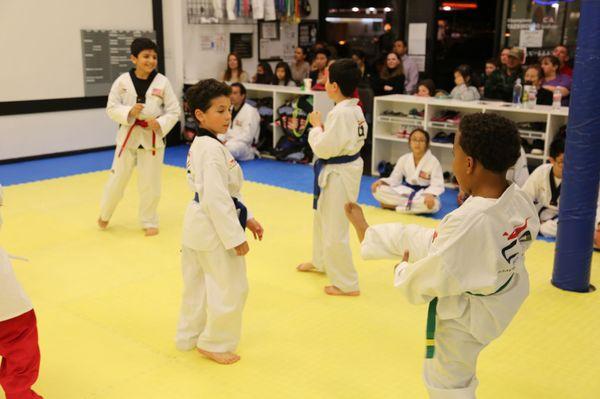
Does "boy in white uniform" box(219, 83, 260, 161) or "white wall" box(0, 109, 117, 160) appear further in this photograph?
"boy in white uniform" box(219, 83, 260, 161)

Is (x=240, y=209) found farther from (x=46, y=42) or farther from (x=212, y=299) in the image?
(x=46, y=42)

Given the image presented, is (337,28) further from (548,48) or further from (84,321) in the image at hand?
(84,321)

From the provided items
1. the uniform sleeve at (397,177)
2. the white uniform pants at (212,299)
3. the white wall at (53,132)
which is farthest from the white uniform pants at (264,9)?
the white uniform pants at (212,299)

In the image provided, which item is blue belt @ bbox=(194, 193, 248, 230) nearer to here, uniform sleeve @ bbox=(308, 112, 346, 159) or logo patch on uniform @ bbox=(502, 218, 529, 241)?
uniform sleeve @ bbox=(308, 112, 346, 159)

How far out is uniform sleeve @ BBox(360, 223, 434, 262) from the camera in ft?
8.38

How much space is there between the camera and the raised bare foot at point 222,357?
374cm

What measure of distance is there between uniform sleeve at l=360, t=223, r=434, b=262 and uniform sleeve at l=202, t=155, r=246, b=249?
3.51ft

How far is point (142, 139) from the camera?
601 centimetres

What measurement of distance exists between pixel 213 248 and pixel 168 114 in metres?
2.81

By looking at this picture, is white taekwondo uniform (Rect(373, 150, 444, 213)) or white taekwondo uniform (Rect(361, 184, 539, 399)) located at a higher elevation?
white taekwondo uniform (Rect(361, 184, 539, 399))

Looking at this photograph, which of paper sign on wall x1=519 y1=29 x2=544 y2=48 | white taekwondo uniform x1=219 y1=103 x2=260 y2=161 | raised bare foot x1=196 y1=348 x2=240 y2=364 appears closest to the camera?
raised bare foot x1=196 y1=348 x2=240 y2=364

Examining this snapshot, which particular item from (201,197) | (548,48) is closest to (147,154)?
(201,197)

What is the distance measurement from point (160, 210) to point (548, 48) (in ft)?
23.0

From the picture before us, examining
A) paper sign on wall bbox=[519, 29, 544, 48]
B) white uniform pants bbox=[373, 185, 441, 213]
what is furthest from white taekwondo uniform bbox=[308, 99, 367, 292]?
paper sign on wall bbox=[519, 29, 544, 48]
